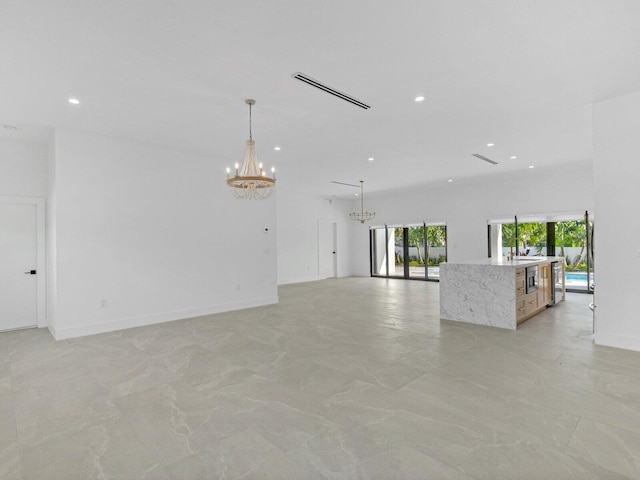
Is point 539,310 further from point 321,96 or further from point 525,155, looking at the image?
point 321,96

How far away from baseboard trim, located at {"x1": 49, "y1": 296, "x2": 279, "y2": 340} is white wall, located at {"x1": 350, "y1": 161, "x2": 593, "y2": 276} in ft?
21.9

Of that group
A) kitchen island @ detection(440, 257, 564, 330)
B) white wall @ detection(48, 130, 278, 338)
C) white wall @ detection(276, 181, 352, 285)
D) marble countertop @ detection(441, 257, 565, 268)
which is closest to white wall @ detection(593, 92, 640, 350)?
kitchen island @ detection(440, 257, 564, 330)

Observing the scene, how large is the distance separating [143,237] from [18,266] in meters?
2.08

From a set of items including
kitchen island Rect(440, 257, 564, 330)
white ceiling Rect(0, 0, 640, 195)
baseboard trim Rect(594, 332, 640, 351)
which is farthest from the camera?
kitchen island Rect(440, 257, 564, 330)

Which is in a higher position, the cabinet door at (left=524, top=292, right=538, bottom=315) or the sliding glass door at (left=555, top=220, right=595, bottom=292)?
Result: the sliding glass door at (left=555, top=220, right=595, bottom=292)

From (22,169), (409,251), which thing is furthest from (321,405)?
(409,251)

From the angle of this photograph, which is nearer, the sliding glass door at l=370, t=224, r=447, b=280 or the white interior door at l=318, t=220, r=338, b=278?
the sliding glass door at l=370, t=224, r=447, b=280

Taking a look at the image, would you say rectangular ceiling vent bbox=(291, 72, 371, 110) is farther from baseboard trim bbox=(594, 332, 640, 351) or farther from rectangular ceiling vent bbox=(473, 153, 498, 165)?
baseboard trim bbox=(594, 332, 640, 351)

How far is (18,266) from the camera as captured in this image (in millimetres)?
5609

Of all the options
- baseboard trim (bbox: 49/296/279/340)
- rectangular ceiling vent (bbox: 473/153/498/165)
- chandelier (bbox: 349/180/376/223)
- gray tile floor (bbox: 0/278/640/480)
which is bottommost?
gray tile floor (bbox: 0/278/640/480)

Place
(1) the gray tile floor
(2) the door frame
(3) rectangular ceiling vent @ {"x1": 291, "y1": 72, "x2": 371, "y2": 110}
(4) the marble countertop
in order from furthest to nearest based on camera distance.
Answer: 1. (2) the door frame
2. (4) the marble countertop
3. (3) rectangular ceiling vent @ {"x1": 291, "y1": 72, "x2": 371, "y2": 110}
4. (1) the gray tile floor

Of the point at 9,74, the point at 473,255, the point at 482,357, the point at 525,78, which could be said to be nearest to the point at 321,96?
the point at 525,78

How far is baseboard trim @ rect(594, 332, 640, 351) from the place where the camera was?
404 cm

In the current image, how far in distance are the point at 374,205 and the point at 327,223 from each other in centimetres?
192
